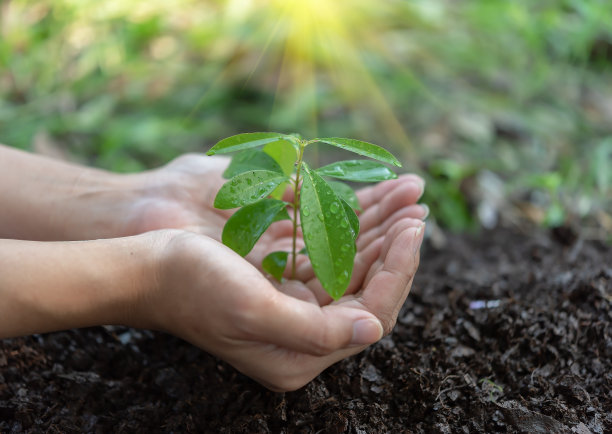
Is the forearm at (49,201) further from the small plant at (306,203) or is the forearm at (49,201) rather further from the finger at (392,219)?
the finger at (392,219)

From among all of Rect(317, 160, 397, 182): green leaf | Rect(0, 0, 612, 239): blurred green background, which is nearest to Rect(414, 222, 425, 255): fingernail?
Rect(317, 160, 397, 182): green leaf

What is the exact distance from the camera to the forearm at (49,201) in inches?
73.6

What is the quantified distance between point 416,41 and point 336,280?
11.0 feet

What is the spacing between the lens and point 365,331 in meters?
1.19

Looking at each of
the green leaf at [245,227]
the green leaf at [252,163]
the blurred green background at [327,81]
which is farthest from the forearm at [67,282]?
the blurred green background at [327,81]

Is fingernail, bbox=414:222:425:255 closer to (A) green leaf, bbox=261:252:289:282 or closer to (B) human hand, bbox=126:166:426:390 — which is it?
(B) human hand, bbox=126:166:426:390

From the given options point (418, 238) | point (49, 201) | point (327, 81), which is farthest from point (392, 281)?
point (327, 81)

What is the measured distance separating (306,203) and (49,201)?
3.58 ft

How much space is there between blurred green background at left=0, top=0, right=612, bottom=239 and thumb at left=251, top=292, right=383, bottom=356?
2.00m

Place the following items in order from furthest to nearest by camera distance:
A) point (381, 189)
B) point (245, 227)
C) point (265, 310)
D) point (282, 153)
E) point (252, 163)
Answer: point (381, 189) < point (282, 153) < point (252, 163) < point (245, 227) < point (265, 310)

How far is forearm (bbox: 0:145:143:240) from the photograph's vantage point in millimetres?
1869

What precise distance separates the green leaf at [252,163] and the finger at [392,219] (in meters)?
0.41

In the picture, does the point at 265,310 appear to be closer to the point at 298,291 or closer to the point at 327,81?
the point at 298,291

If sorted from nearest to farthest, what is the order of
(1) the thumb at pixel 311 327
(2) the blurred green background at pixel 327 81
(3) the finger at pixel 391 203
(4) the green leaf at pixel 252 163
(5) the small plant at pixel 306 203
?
(1) the thumb at pixel 311 327 → (5) the small plant at pixel 306 203 → (4) the green leaf at pixel 252 163 → (3) the finger at pixel 391 203 → (2) the blurred green background at pixel 327 81
